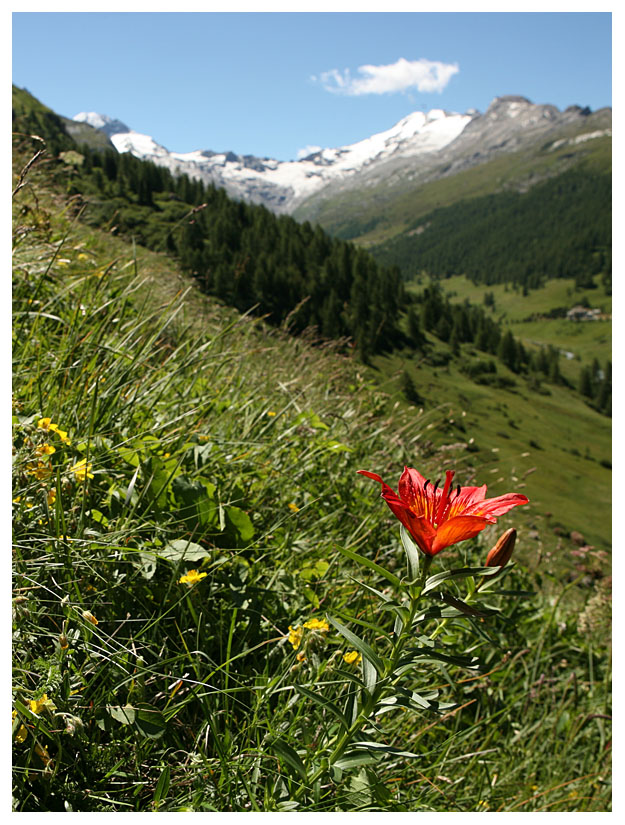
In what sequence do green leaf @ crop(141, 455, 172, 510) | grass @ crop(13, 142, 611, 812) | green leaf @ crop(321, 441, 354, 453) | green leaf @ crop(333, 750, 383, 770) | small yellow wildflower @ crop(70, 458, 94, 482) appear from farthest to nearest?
green leaf @ crop(321, 441, 354, 453), green leaf @ crop(141, 455, 172, 510), small yellow wildflower @ crop(70, 458, 94, 482), grass @ crop(13, 142, 611, 812), green leaf @ crop(333, 750, 383, 770)

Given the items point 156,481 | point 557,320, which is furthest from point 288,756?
point 557,320

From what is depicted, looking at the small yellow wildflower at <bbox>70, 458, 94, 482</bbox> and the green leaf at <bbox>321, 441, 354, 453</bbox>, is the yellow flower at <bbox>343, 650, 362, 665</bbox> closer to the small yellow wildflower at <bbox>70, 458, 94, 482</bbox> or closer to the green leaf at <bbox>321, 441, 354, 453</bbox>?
the small yellow wildflower at <bbox>70, 458, 94, 482</bbox>

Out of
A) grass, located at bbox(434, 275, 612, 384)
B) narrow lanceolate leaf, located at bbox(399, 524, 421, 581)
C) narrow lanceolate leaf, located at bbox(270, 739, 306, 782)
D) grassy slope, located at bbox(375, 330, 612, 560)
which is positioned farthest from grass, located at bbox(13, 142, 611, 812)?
grass, located at bbox(434, 275, 612, 384)

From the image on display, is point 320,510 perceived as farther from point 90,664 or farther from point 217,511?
point 90,664

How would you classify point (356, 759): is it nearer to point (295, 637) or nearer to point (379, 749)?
point (379, 749)

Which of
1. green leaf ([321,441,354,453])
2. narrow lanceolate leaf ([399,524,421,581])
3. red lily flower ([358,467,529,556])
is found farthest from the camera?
green leaf ([321,441,354,453])

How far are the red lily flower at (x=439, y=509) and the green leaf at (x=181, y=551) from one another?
3.20ft

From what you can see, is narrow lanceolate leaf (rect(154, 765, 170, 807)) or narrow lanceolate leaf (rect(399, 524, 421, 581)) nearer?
narrow lanceolate leaf (rect(399, 524, 421, 581))

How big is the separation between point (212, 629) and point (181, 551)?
0.32 metres

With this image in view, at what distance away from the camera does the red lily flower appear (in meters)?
0.92

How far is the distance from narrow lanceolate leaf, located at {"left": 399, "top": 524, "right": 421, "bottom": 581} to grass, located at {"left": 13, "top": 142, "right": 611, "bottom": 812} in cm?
11

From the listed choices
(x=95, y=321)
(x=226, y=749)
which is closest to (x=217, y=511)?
(x=226, y=749)

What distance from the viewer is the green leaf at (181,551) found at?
1778 mm

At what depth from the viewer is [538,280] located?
622 ft
